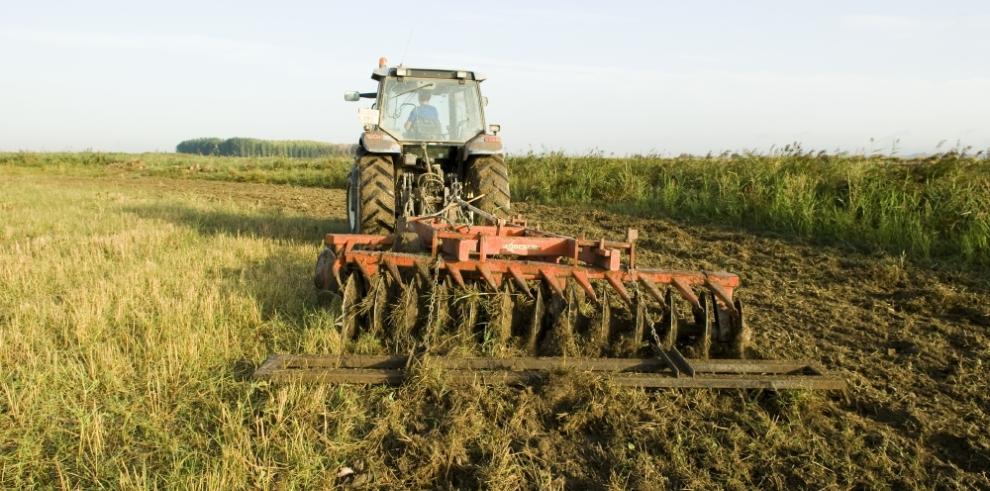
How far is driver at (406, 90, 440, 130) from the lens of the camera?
6254 mm

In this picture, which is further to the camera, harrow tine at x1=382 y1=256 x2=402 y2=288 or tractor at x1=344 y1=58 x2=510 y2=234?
tractor at x1=344 y1=58 x2=510 y2=234

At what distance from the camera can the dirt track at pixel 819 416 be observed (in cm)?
246

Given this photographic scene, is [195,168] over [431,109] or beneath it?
beneath

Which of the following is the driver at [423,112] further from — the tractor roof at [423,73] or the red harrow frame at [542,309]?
the red harrow frame at [542,309]

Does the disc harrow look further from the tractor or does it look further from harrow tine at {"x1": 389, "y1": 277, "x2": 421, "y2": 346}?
the tractor

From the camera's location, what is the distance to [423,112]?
20.6 feet

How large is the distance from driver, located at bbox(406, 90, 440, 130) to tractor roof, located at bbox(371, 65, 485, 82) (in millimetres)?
183

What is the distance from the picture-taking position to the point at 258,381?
2.94m

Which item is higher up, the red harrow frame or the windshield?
the windshield

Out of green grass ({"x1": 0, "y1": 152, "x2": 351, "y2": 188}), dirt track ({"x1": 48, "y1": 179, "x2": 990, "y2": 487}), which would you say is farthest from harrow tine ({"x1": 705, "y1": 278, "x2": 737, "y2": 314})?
green grass ({"x1": 0, "y1": 152, "x2": 351, "y2": 188})

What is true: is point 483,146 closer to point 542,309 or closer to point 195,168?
point 542,309

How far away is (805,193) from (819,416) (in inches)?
226

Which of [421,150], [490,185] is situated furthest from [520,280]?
[421,150]

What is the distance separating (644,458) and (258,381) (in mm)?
1663
